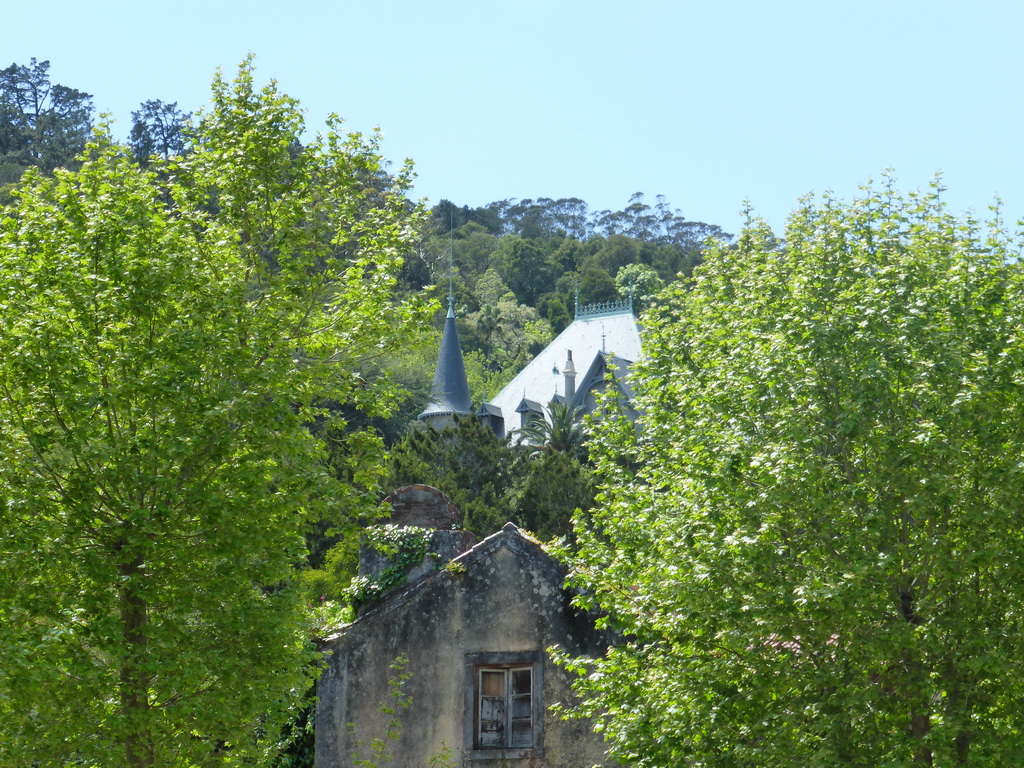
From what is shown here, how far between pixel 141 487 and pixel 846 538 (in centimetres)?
660

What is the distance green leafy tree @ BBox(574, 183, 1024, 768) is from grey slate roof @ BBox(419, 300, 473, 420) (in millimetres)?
65524

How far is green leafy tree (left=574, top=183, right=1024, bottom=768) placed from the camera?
1135 cm

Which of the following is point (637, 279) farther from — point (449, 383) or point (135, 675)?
point (135, 675)

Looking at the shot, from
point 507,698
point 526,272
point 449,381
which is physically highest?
point 526,272

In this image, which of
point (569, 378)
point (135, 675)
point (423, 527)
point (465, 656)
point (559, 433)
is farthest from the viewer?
point (569, 378)

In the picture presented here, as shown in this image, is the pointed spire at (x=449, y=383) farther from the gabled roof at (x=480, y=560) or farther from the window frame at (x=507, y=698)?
the window frame at (x=507, y=698)

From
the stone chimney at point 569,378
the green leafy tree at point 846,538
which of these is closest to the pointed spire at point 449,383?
the stone chimney at point 569,378

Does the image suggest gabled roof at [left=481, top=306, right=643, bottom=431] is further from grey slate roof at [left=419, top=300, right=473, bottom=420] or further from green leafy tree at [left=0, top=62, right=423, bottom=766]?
green leafy tree at [left=0, top=62, right=423, bottom=766]

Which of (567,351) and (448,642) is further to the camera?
(567,351)

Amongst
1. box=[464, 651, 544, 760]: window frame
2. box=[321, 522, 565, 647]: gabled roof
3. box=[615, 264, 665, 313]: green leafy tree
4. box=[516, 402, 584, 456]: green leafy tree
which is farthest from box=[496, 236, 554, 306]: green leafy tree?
box=[464, 651, 544, 760]: window frame

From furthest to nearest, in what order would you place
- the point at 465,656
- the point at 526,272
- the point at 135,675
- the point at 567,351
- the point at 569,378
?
the point at 526,272
the point at 567,351
the point at 569,378
the point at 465,656
the point at 135,675

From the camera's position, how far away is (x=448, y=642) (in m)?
16.4

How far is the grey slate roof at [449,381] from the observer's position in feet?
260

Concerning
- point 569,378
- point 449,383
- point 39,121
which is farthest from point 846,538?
point 39,121
